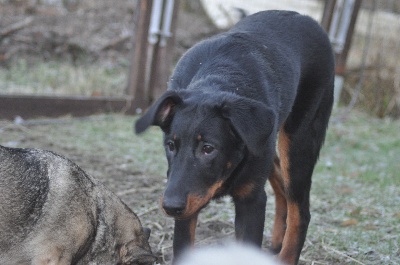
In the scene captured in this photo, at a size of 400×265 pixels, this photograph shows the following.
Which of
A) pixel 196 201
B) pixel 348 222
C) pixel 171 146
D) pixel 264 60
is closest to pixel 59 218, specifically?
pixel 171 146

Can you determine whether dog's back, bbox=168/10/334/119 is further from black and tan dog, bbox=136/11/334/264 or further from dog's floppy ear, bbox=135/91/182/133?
dog's floppy ear, bbox=135/91/182/133

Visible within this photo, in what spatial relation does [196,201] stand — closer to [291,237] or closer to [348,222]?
[291,237]

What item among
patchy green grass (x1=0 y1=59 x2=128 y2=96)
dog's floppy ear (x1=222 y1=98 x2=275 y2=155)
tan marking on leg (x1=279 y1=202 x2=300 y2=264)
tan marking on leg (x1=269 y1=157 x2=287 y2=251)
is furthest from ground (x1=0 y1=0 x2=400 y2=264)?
dog's floppy ear (x1=222 y1=98 x2=275 y2=155)

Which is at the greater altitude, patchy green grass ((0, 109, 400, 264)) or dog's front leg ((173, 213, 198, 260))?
dog's front leg ((173, 213, 198, 260))

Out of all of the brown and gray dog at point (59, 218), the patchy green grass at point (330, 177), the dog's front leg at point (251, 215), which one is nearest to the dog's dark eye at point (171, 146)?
the dog's front leg at point (251, 215)

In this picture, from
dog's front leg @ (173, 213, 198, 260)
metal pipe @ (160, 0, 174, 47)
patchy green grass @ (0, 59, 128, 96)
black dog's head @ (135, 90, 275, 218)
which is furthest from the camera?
metal pipe @ (160, 0, 174, 47)

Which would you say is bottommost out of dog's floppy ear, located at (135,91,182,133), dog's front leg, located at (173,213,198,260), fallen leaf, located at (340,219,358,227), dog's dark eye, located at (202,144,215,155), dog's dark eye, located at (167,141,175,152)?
fallen leaf, located at (340,219,358,227)

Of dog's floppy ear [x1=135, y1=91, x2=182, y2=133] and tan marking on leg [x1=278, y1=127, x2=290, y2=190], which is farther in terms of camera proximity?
tan marking on leg [x1=278, y1=127, x2=290, y2=190]

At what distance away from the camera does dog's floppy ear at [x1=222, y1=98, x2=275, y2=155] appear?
3.21 metres

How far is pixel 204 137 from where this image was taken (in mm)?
3273

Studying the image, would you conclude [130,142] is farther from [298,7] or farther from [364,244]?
[298,7]

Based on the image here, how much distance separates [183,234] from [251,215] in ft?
1.38

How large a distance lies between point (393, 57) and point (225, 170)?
900 centimetres

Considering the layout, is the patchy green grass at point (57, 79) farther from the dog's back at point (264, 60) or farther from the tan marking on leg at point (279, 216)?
the dog's back at point (264, 60)
